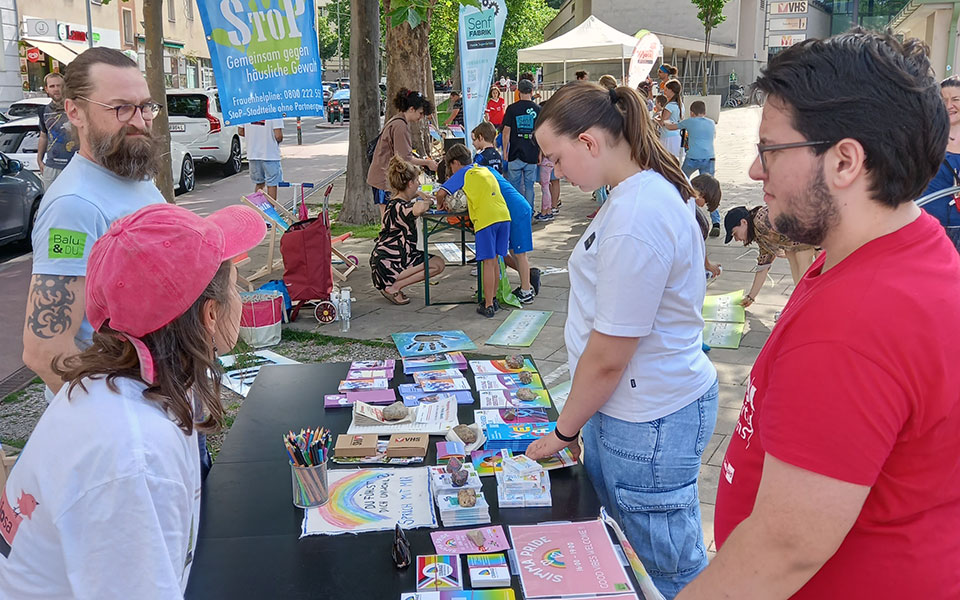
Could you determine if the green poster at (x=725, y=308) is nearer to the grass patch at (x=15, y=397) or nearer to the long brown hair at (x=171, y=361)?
the grass patch at (x=15, y=397)

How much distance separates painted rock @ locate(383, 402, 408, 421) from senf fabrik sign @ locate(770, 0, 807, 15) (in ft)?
181

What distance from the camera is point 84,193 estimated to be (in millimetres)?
2414

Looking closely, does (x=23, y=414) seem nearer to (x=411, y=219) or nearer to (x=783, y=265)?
(x=411, y=219)

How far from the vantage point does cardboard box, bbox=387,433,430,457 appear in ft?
8.22

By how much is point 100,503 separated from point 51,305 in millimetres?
1242

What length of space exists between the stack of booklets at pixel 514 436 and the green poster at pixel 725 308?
4.46 m

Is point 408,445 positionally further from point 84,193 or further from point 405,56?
point 405,56

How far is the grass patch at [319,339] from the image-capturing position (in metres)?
6.37

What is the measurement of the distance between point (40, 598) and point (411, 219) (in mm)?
6243

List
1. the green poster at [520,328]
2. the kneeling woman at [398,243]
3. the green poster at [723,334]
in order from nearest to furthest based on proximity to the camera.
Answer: the green poster at [723,334] < the green poster at [520,328] < the kneeling woman at [398,243]

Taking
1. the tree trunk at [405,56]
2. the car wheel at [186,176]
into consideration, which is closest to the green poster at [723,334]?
the tree trunk at [405,56]

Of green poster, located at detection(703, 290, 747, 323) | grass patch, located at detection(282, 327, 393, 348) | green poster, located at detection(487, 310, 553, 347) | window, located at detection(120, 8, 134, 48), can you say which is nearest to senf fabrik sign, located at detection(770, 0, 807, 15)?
window, located at detection(120, 8, 134, 48)

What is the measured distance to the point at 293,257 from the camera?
270 inches

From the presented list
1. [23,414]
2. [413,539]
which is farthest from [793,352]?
[23,414]
